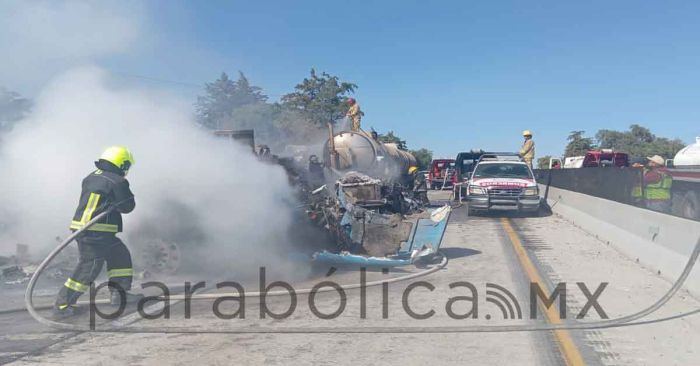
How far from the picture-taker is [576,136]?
8462 cm

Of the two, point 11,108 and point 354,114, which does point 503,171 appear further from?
point 11,108

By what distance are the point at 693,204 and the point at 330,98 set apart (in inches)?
1874

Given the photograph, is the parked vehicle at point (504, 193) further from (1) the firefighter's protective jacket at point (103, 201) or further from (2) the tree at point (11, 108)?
(1) the firefighter's protective jacket at point (103, 201)

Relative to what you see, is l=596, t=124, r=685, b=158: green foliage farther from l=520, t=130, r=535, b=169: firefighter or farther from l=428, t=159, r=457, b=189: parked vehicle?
l=520, t=130, r=535, b=169: firefighter

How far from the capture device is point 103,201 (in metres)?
7.22

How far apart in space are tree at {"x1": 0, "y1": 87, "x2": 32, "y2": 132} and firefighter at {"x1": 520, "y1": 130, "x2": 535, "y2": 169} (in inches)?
670

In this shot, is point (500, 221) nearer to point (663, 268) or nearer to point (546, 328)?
point (663, 268)

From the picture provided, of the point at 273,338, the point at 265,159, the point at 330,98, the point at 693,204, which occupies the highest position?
the point at 330,98

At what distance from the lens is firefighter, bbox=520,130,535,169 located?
2398cm

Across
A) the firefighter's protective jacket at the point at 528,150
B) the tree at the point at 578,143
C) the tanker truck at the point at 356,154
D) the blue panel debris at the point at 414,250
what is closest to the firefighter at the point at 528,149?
the firefighter's protective jacket at the point at 528,150

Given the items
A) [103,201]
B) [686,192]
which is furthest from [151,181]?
[686,192]

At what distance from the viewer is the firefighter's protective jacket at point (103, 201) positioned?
718 cm

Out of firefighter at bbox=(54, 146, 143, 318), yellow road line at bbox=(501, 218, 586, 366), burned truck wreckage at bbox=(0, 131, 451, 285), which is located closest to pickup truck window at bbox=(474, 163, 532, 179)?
burned truck wreckage at bbox=(0, 131, 451, 285)

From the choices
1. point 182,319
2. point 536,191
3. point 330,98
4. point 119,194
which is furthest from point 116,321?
point 330,98
